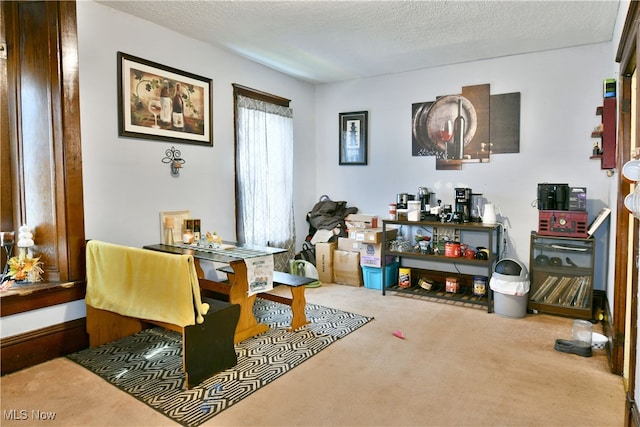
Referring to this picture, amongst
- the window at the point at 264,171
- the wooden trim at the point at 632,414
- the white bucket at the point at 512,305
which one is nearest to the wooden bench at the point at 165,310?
the window at the point at 264,171

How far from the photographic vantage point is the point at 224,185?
4430 mm

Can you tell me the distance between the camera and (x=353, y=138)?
557cm

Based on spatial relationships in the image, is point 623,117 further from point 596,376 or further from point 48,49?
point 48,49

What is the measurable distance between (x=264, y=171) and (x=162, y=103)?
1471 millimetres

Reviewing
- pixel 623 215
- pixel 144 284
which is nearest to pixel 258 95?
pixel 144 284

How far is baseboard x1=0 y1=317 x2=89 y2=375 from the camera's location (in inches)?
109

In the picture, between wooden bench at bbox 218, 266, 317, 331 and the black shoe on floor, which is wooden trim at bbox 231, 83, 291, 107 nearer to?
wooden bench at bbox 218, 266, 317, 331

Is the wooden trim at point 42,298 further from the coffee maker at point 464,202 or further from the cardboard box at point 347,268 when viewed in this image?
the coffee maker at point 464,202

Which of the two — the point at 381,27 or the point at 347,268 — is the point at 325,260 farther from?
the point at 381,27

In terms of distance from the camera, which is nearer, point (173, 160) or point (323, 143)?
point (173, 160)

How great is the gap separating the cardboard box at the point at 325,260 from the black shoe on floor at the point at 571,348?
106 inches

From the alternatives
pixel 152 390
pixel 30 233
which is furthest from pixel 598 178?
pixel 30 233

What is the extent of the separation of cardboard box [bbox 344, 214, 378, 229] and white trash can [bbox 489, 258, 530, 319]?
165 centimetres

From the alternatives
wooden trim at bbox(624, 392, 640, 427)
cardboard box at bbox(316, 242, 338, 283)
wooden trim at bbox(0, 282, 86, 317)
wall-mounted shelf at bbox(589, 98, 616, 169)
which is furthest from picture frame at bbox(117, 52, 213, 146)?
wooden trim at bbox(624, 392, 640, 427)
